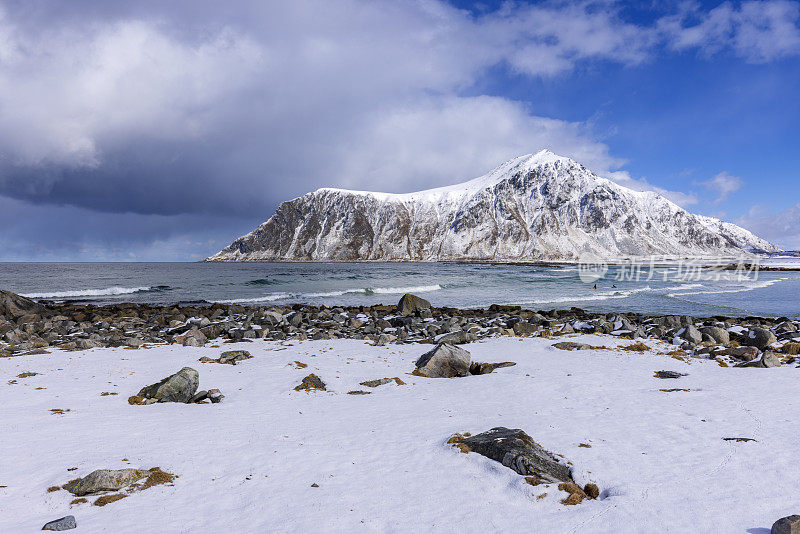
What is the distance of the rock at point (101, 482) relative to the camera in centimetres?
525

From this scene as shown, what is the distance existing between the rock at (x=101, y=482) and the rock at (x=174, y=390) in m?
3.96

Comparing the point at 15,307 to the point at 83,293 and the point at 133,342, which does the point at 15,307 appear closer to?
the point at 133,342

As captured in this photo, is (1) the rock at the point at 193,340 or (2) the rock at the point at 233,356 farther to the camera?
(1) the rock at the point at 193,340

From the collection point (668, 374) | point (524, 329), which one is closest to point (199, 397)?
point (668, 374)

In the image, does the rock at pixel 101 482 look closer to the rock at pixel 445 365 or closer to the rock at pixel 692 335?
the rock at pixel 445 365

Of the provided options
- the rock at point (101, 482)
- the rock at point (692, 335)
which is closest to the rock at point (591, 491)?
the rock at point (101, 482)

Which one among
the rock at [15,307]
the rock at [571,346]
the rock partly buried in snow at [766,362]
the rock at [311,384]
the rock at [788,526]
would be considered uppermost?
the rock at [788,526]

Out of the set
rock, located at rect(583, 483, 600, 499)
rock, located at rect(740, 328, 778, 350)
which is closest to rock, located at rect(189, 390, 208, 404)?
rock, located at rect(583, 483, 600, 499)

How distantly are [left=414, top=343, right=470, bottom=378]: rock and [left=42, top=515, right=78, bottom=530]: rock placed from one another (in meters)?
8.57

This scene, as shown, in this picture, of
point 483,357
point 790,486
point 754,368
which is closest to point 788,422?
point 790,486

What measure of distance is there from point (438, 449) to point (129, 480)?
14.7 feet

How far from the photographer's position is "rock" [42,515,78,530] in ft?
14.7

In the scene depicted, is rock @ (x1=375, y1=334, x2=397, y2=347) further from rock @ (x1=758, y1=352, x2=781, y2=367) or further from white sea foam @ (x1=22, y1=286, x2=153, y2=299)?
white sea foam @ (x1=22, y1=286, x2=153, y2=299)

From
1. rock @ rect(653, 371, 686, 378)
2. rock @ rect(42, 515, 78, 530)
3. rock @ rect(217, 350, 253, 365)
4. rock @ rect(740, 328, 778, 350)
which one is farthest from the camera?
rock @ rect(740, 328, 778, 350)
